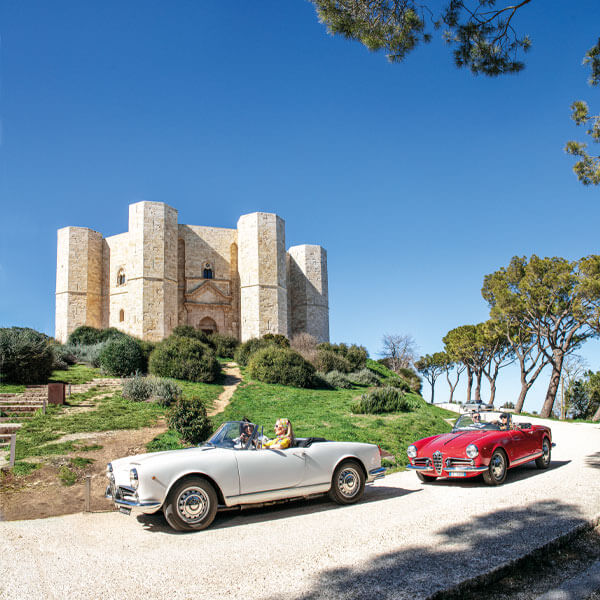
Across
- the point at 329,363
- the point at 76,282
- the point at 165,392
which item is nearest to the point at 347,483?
the point at 165,392

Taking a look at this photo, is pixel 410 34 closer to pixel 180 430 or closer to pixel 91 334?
pixel 180 430

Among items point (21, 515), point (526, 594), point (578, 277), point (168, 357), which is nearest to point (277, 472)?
point (526, 594)

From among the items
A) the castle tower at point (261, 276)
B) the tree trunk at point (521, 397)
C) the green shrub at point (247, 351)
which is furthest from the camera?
the castle tower at point (261, 276)

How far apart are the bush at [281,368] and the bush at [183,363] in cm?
207

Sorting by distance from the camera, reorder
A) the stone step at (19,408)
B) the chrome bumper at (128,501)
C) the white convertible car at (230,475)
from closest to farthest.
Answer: the chrome bumper at (128,501), the white convertible car at (230,475), the stone step at (19,408)

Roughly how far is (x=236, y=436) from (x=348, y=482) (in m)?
1.76

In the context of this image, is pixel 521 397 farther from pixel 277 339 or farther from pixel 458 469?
pixel 458 469

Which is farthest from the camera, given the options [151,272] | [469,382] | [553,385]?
[469,382]

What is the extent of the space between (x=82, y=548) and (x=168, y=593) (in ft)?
5.52

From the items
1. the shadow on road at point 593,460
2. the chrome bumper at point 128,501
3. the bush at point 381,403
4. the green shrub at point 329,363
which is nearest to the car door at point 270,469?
the chrome bumper at point 128,501

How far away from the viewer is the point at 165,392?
17281 millimetres

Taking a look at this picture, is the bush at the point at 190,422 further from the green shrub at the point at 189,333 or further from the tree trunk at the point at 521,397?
the tree trunk at the point at 521,397

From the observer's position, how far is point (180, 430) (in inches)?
A: 465

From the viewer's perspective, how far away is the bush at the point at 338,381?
25.5m
